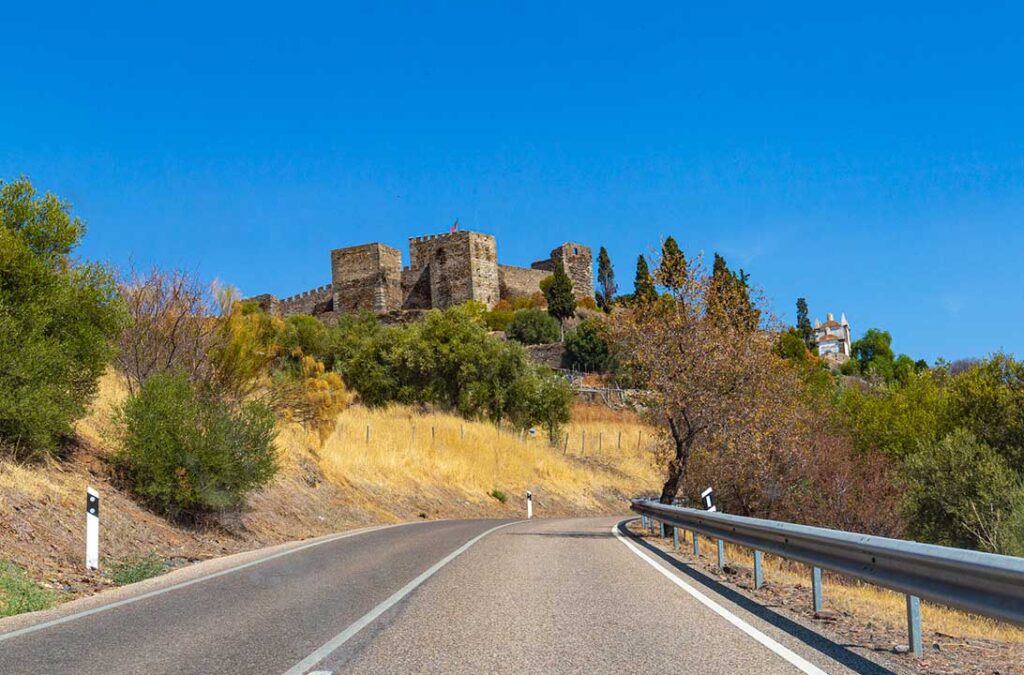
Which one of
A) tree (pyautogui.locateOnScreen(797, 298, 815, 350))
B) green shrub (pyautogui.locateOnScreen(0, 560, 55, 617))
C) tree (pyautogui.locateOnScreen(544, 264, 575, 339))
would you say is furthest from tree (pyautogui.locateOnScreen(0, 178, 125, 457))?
tree (pyautogui.locateOnScreen(797, 298, 815, 350))

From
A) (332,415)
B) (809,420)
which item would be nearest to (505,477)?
(332,415)

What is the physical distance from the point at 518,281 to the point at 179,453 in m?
75.8

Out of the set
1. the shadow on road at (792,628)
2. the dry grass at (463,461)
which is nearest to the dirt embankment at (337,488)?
the dry grass at (463,461)

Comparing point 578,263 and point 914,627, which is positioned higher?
point 578,263

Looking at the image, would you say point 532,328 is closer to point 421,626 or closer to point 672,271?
point 672,271

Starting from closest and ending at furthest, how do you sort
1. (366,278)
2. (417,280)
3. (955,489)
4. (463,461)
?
(955,489), (463,461), (366,278), (417,280)

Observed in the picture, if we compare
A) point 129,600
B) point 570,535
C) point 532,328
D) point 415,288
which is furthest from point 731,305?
point 415,288

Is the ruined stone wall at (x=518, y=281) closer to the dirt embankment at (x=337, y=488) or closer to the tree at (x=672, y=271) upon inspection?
the dirt embankment at (x=337, y=488)

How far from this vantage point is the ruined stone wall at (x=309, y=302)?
294 ft

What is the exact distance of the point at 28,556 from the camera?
11227 mm

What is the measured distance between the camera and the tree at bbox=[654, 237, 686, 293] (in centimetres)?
2086

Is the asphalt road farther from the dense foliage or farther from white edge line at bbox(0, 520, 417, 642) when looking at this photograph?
the dense foliage

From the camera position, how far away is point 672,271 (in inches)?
828

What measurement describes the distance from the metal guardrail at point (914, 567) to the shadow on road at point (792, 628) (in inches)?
18.6
